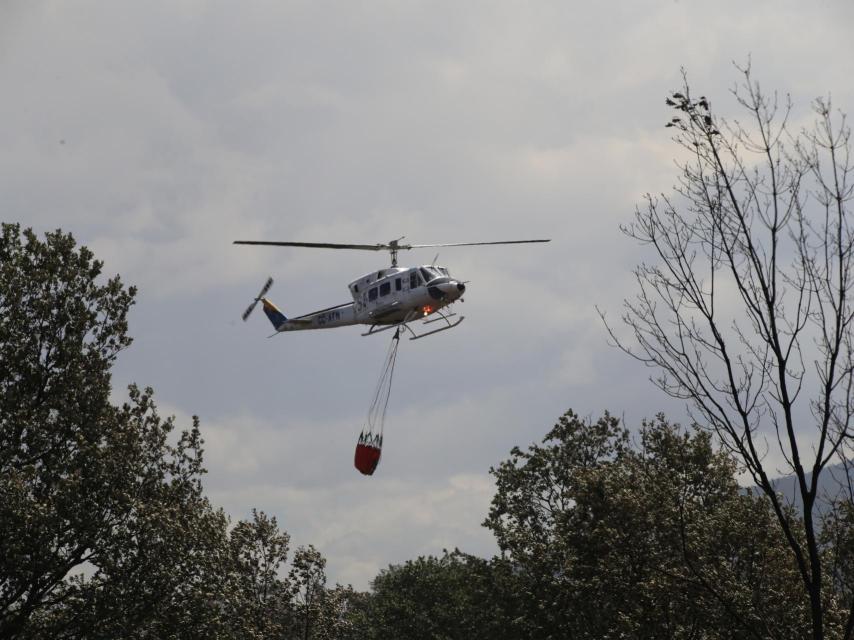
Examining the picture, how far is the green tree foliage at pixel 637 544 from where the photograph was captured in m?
30.7

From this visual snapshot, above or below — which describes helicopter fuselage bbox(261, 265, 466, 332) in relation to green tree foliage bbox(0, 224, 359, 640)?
above

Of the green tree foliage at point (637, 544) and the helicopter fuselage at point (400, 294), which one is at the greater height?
the helicopter fuselage at point (400, 294)

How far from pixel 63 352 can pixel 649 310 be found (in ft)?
73.9

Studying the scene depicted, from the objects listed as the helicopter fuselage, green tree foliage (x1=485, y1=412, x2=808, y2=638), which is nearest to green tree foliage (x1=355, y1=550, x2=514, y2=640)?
green tree foliage (x1=485, y1=412, x2=808, y2=638)

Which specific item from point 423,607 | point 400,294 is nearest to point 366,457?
point 400,294

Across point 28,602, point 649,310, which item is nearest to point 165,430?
point 28,602

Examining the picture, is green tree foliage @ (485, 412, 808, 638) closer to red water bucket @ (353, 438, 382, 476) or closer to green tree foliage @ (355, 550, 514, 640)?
red water bucket @ (353, 438, 382, 476)

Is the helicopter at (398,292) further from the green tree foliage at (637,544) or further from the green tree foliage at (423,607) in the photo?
the green tree foliage at (423,607)

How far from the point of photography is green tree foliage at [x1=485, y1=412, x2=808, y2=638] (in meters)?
30.7

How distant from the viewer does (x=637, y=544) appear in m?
34.7

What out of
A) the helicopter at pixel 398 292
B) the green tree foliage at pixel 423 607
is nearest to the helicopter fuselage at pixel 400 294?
the helicopter at pixel 398 292

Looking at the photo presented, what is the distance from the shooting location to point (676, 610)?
32.1 metres

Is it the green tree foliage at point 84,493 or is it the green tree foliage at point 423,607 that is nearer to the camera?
the green tree foliage at point 84,493

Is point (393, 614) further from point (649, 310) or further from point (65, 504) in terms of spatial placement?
point (649, 310)
